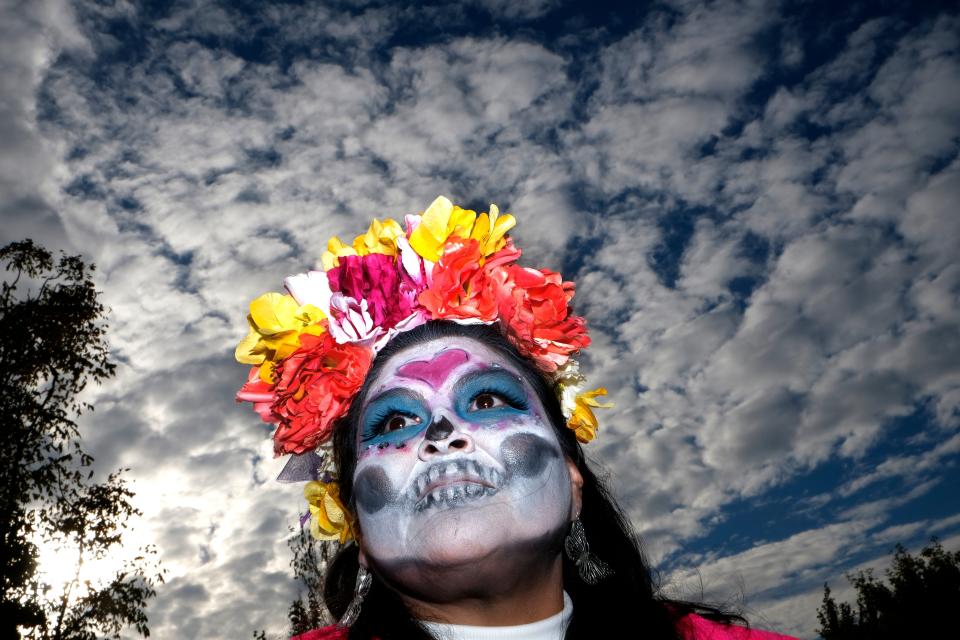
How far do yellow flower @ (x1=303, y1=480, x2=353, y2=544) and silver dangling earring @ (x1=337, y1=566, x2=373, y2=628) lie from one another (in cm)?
35

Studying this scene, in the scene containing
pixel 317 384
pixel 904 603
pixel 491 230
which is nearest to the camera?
pixel 317 384

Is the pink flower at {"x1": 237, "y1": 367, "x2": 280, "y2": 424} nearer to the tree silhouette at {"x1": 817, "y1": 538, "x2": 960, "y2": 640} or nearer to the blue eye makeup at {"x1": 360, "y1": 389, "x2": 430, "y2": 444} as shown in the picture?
the blue eye makeup at {"x1": 360, "y1": 389, "x2": 430, "y2": 444}

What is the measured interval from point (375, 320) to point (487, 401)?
70cm

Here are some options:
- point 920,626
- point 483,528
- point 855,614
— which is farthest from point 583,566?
point 855,614

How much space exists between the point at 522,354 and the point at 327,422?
3.31 ft

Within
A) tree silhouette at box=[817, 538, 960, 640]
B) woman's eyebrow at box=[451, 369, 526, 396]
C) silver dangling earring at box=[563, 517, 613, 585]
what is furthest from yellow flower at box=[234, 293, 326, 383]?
tree silhouette at box=[817, 538, 960, 640]

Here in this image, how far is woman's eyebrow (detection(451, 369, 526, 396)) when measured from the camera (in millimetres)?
3074

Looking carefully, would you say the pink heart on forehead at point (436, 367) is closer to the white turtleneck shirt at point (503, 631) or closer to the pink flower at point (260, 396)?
the pink flower at point (260, 396)

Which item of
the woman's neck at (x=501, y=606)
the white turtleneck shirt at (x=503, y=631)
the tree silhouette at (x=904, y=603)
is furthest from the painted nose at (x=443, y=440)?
the tree silhouette at (x=904, y=603)

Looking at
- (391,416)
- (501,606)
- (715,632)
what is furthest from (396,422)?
(715,632)

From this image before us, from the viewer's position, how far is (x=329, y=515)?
3404mm

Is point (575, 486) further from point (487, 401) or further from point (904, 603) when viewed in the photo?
point (904, 603)

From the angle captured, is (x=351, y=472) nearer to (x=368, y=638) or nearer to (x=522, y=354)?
(x=368, y=638)

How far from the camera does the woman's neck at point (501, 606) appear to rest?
2.69 metres
